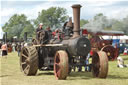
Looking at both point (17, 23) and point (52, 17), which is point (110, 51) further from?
point (17, 23)

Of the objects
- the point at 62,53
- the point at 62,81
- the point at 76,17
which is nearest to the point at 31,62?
the point at 62,53

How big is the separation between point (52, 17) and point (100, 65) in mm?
80329

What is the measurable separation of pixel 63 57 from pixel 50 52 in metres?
1.89

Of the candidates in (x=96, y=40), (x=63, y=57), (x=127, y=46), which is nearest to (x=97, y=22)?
(x=127, y=46)

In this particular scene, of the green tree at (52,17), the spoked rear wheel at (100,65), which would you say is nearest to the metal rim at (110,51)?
the spoked rear wheel at (100,65)

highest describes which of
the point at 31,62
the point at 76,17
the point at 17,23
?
the point at 76,17

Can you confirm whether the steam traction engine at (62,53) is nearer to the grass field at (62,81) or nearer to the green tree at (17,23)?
the grass field at (62,81)

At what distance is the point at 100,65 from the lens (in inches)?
337

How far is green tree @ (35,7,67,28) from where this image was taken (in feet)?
282

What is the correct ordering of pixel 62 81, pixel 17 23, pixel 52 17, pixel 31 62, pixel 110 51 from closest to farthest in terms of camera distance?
1. pixel 62 81
2. pixel 31 62
3. pixel 110 51
4. pixel 52 17
5. pixel 17 23

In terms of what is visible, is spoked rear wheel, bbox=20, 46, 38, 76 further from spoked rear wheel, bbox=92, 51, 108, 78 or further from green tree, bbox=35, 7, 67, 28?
green tree, bbox=35, 7, 67, 28

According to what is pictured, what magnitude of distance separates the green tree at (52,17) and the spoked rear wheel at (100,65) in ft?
251

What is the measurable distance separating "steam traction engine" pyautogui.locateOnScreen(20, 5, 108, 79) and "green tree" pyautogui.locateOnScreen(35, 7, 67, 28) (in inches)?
2970

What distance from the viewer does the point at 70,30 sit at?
952 centimetres
